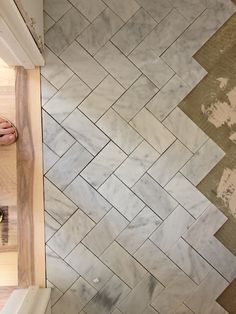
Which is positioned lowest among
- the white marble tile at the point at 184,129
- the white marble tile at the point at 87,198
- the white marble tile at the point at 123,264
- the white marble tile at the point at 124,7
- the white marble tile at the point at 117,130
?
the white marble tile at the point at 123,264

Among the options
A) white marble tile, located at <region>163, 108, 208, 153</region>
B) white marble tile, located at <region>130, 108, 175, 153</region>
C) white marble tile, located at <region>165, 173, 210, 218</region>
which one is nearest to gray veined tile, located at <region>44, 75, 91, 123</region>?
white marble tile, located at <region>130, 108, 175, 153</region>

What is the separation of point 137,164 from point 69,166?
252 millimetres

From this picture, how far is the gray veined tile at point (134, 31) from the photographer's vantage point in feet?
4.80

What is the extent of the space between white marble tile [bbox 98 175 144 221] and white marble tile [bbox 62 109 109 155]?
13 centimetres

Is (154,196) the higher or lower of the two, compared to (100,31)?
lower

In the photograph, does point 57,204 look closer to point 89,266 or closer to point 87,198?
point 87,198

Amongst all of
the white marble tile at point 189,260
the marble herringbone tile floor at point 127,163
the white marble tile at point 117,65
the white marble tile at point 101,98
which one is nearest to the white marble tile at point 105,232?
the marble herringbone tile floor at point 127,163

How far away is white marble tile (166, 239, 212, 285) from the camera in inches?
57.5

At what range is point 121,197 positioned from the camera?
145 centimetres

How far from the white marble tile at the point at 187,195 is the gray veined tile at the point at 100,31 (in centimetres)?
57

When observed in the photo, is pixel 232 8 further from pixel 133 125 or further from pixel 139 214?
pixel 139 214

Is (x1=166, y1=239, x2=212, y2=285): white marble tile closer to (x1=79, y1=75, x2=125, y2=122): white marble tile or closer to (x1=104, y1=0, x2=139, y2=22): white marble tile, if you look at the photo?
(x1=79, y1=75, x2=125, y2=122): white marble tile

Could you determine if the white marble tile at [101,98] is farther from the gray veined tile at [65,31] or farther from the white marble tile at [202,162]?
the white marble tile at [202,162]

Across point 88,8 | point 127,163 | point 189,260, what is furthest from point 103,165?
point 88,8
